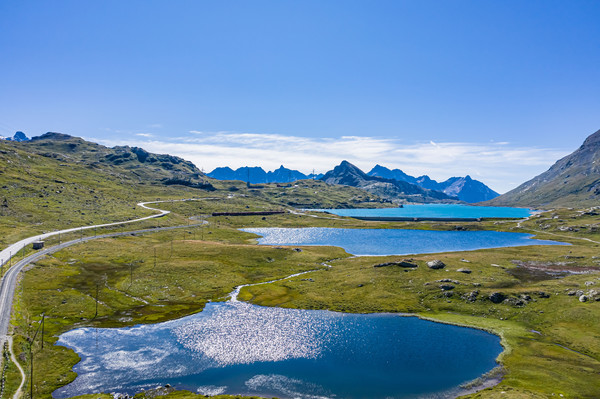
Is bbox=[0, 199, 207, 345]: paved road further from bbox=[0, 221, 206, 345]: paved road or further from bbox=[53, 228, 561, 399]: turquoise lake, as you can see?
bbox=[53, 228, 561, 399]: turquoise lake

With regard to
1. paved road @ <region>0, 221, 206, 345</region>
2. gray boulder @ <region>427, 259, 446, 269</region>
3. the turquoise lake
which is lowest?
the turquoise lake

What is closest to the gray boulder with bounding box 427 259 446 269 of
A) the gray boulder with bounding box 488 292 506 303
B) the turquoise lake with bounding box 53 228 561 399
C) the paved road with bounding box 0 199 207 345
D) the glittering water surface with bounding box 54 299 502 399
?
the gray boulder with bounding box 488 292 506 303

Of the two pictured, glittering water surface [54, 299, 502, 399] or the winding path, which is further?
the winding path

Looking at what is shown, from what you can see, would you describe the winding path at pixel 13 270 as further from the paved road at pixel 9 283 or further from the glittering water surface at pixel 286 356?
the glittering water surface at pixel 286 356

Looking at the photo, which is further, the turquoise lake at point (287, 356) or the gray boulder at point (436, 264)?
the gray boulder at point (436, 264)

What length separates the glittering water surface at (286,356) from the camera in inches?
2354

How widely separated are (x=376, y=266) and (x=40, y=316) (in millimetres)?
112460

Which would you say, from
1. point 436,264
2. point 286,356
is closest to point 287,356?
point 286,356

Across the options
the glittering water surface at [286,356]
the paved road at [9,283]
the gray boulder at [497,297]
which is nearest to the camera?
the glittering water surface at [286,356]

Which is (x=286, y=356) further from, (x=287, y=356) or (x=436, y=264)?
(x=436, y=264)

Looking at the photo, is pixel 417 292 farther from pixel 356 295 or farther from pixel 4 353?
pixel 4 353

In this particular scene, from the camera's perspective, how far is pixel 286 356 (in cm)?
7219

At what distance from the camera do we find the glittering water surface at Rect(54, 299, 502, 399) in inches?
2354

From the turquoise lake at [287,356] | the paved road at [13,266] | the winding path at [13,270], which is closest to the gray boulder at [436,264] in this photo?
the turquoise lake at [287,356]
